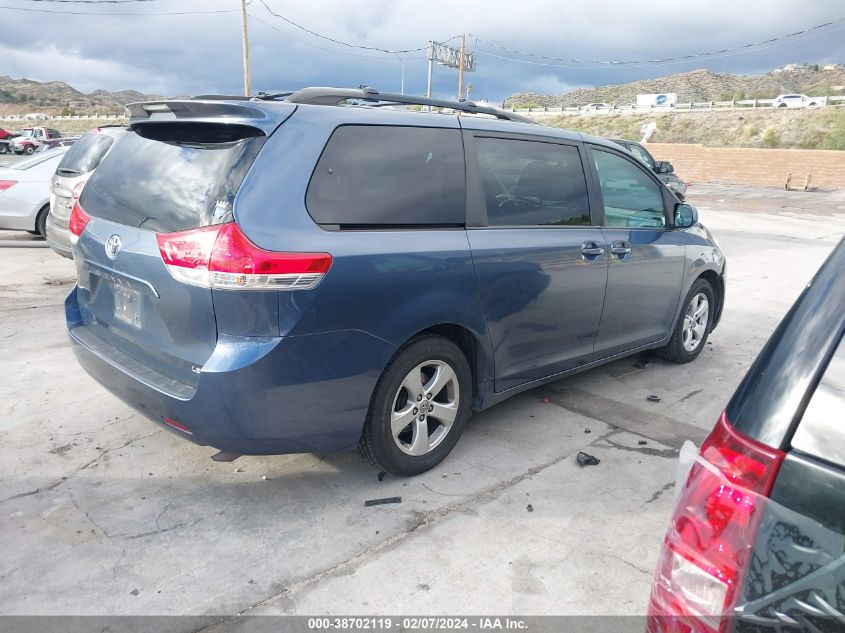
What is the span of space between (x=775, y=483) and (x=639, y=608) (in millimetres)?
1667

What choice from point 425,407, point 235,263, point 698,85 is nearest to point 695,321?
point 425,407

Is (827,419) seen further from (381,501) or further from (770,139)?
(770,139)

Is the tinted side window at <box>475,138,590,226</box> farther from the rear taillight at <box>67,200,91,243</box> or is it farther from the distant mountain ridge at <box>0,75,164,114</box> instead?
the distant mountain ridge at <box>0,75,164,114</box>

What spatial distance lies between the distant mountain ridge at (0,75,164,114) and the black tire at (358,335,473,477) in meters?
123

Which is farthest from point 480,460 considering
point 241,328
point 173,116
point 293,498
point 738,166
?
point 738,166

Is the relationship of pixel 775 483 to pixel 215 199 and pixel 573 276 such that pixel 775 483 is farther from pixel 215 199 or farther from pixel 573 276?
pixel 573 276

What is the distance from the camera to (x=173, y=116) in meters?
3.26

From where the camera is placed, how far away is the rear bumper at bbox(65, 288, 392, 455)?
2830 millimetres

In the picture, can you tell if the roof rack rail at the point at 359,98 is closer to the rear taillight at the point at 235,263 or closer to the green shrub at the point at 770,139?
the rear taillight at the point at 235,263

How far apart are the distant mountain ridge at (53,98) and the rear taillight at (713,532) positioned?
125312mm

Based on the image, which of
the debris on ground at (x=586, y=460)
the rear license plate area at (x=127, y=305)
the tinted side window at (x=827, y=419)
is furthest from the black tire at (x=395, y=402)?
the tinted side window at (x=827, y=419)

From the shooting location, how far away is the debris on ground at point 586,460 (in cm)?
387

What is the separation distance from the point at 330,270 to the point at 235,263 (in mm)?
409

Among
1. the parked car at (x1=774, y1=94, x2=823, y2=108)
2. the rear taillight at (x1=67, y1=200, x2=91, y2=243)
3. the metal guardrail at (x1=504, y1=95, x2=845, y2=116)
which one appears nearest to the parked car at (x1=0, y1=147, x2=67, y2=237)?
the rear taillight at (x1=67, y1=200, x2=91, y2=243)
